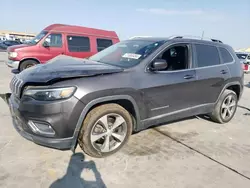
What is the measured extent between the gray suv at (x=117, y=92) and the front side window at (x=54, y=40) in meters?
5.40

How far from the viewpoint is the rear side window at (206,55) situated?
406cm

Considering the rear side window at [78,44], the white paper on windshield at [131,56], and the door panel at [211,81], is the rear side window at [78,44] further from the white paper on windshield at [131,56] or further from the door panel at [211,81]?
the door panel at [211,81]

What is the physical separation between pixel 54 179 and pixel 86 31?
7781 mm

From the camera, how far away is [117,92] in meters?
2.96

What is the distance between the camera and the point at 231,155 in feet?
11.3

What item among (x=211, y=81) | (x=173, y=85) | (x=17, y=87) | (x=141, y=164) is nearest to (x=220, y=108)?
(x=211, y=81)

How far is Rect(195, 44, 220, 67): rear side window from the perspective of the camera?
4.06 metres

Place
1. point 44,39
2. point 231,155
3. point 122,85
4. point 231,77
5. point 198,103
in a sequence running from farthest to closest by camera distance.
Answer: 1. point 44,39
2. point 231,77
3. point 198,103
4. point 231,155
5. point 122,85

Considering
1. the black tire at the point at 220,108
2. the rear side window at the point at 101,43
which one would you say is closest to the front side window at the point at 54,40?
the rear side window at the point at 101,43

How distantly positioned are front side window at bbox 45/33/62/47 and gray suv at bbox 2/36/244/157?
17.7 feet

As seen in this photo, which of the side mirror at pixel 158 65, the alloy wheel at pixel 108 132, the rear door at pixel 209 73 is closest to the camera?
the alloy wheel at pixel 108 132

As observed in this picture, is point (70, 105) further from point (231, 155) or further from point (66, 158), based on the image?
point (231, 155)

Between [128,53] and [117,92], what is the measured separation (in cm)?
103

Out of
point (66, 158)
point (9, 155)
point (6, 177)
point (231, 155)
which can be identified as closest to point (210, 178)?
point (231, 155)
